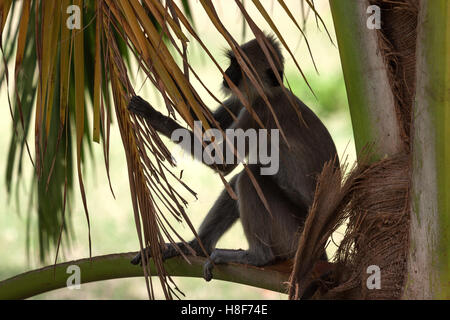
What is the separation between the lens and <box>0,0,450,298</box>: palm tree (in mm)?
2119

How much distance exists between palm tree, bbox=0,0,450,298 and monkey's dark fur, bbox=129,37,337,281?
94 centimetres

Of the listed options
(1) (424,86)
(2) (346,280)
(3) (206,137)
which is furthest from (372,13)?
(2) (346,280)

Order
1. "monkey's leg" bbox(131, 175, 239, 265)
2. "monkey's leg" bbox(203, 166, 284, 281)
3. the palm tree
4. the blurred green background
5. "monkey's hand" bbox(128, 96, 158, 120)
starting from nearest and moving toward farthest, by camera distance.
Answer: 1. the palm tree
2. "monkey's hand" bbox(128, 96, 158, 120)
3. "monkey's leg" bbox(203, 166, 284, 281)
4. "monkey's leg" bbox(131, 175, 239, 265)
5. the blurred green background

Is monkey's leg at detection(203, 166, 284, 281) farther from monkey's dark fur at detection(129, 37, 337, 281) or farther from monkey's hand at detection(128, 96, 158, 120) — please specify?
monkey's hand at detection(128, 96, 158, 120)

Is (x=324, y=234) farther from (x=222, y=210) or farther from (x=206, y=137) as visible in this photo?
(x=222, y=210)

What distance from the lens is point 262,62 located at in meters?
4.11

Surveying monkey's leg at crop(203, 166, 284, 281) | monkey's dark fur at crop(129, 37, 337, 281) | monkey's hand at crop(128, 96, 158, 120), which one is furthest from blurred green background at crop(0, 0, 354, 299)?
monkey's hand at crop(128, 96, 158, 120)

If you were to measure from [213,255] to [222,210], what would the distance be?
41cm

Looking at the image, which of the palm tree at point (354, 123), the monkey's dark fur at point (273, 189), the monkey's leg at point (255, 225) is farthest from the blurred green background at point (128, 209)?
the palm tree at point (354, 123)

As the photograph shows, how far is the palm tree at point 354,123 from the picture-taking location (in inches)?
83.4

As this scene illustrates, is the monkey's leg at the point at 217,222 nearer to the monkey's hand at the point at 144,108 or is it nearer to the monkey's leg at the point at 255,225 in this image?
the monkey's leg at the point at 255,225

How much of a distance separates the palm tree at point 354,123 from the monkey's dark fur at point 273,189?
0.94 meters

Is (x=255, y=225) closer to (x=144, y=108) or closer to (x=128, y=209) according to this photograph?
(x=144, y=108)

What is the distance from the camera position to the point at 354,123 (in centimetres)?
251
